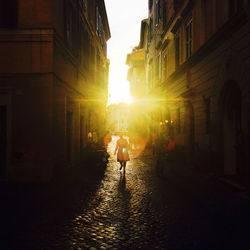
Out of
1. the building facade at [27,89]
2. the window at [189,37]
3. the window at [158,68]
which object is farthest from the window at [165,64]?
the building facade at [27,89]

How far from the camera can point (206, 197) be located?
817 cm

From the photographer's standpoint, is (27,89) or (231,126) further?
(231,126)

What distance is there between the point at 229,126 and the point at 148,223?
7031 mm

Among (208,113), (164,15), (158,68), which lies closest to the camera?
(208,113)

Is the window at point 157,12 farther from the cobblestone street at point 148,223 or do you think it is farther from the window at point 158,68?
the cobblestone street at point 148,223

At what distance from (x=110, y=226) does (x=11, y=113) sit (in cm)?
694

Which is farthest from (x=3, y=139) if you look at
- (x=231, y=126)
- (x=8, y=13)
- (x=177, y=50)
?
(x=177, y=50)

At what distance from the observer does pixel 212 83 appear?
40.8 ft

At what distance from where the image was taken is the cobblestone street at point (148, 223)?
4.76 meters

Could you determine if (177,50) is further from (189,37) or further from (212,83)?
(212,83)

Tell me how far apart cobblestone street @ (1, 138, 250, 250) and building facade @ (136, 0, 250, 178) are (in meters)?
2.52

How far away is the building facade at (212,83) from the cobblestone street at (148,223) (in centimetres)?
252

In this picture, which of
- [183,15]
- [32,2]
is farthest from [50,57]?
[183,15]

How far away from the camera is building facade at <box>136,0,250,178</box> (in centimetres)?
972
